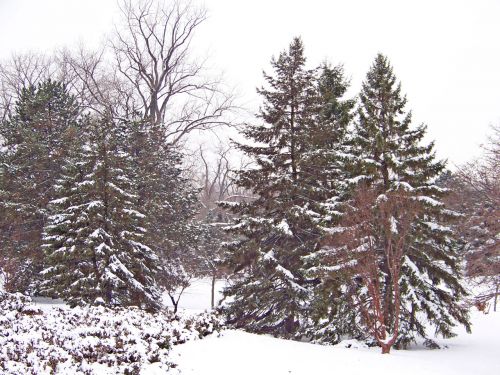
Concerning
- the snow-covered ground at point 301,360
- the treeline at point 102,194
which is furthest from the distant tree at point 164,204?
the snow-covered ground at point 301,360

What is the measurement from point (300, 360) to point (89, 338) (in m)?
4.47

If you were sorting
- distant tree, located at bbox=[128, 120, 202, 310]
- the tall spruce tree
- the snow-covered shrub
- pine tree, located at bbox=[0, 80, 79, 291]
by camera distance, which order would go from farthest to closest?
distant tree, located at bbox=[128, 120, 202, 310] → pine tree, located at bbox=[0, 80, 79, 291] → the tall spruce tree → the snow-covered shrub

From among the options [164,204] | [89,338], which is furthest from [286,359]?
[164,204]

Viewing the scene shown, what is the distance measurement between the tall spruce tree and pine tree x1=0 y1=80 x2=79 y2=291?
13993 mm

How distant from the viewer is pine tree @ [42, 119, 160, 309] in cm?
1555

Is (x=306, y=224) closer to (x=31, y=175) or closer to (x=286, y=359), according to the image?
(x=286, y=359)

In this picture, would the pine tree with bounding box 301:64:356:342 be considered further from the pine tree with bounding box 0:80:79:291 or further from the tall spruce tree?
the pine tree with bounding box 0:80:79:291

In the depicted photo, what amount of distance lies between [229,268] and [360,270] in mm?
5969

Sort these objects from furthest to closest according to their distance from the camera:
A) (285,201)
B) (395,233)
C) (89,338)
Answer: (285,201), (395,233), (89,338)

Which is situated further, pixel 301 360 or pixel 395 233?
pixel 395 233

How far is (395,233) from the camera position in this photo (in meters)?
12.2

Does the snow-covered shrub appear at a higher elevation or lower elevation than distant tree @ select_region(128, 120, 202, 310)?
lower

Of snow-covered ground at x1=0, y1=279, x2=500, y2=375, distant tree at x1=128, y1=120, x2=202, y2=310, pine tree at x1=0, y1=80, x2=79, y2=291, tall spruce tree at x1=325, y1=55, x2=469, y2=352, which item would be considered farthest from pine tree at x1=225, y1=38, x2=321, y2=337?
pine tree at x1=0, y1=80, x2=79, y2=291

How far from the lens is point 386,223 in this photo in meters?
12.0
